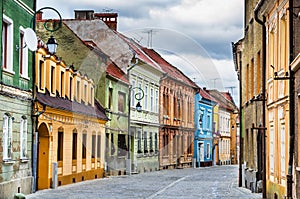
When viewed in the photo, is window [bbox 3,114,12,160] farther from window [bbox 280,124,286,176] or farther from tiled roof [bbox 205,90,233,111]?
tiled roof [bbox 205,90,233,111]

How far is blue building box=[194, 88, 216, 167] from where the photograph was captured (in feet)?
197

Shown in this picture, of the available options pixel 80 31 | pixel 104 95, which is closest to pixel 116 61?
pixel 80 31

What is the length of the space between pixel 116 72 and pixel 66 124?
419 inches

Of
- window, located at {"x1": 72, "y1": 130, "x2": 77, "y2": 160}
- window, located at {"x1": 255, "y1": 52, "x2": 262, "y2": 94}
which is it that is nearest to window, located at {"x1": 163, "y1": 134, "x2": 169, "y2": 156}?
window, located at {"x1": 72, "y1": 130, "x2": 77, "y2": 160}

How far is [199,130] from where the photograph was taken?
60.9 m

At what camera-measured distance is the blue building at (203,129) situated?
60156 millimetres

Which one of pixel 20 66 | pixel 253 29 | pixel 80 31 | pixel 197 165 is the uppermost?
pixel 80 31

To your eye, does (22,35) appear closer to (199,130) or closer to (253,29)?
(253,29)

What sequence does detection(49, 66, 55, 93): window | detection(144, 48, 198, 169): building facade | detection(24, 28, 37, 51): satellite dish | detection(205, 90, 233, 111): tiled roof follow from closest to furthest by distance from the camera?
detection(24, 28, 37, 51): satellite dish → detection(49, 66, 55, 93): window → detection(144, 48, 198, 169): building facade → detection(205, 90, 233, 111): tiled roof

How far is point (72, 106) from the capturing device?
95.6ft

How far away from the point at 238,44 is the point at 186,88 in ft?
73.4

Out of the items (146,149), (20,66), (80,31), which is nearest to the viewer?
(20,66)

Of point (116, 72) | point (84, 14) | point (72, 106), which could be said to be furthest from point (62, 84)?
point (84, 14)

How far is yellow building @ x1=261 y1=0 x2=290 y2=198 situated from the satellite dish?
745 centimetres
